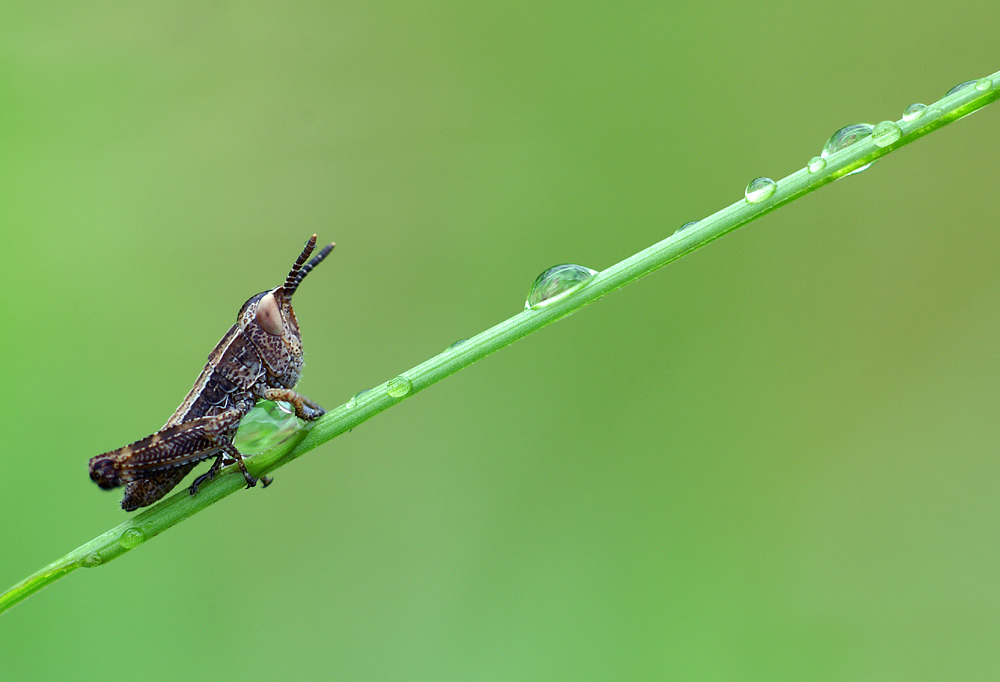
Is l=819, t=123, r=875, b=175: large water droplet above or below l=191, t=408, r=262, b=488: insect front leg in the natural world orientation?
below

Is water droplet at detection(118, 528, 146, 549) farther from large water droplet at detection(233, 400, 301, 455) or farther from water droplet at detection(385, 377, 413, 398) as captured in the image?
water droplet at detection(385, 377, 413, 398)

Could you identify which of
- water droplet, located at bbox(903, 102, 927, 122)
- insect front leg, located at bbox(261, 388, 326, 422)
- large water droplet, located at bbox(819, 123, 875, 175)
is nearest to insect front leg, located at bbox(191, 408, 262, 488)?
insect front leg, located at bbox(261, 388, 326, 422)

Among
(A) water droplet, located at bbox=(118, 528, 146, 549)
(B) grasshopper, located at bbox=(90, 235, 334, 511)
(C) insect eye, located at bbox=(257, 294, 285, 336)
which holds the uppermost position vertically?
(C) insect eye, located at bbox=(257, 294, 285, 336)

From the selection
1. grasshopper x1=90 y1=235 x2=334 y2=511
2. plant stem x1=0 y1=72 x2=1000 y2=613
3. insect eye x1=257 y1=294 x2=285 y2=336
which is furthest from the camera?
insect eye x1=257 y1=294 x2=285 y2=336

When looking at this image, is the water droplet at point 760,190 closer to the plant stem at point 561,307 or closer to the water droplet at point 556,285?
the plant stem at point 561,307

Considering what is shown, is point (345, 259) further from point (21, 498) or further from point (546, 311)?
point (546, 311)
